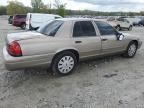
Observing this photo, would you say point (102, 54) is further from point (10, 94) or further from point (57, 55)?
point (10, 94)

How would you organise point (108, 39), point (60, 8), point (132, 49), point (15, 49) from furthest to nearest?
point (60, 8), point (132, 49), point (108, 39), point (15, 49)

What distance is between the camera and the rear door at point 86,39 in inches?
215

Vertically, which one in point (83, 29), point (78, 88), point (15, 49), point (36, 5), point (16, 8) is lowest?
point (78, 88)

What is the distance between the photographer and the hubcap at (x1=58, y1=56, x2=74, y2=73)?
207 inches

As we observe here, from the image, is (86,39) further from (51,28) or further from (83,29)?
(51,28)

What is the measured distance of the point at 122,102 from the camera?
4.00m

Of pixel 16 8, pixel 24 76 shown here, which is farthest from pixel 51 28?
pixel 16 8

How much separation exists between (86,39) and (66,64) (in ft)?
2.97

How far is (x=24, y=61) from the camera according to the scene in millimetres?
4594

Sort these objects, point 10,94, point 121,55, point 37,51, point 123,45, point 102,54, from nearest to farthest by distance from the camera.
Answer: point 10,94, point 37,51, point 102,54, point 123,45, point 121,55

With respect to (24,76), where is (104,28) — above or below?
above

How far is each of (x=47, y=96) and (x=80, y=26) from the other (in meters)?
2.28

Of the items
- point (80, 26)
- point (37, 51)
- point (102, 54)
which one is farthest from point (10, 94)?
point (102, 54)

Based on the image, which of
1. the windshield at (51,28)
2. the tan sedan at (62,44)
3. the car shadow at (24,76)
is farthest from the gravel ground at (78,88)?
the windshield at (51,28)
